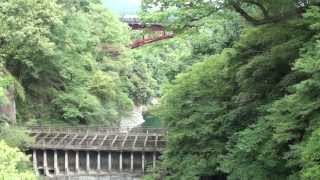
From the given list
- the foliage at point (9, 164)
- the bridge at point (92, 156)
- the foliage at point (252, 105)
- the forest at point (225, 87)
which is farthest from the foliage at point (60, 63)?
the foliage at point (9, 164)

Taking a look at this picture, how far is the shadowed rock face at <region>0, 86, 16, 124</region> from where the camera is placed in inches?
1228

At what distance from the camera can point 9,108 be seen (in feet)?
106

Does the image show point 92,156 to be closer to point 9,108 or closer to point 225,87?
point 9,108

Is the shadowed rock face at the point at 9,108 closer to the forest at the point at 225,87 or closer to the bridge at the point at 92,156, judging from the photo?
the forest at the point at 225,87

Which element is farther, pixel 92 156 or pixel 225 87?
pixel 92 156

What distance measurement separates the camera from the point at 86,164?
1180 inches

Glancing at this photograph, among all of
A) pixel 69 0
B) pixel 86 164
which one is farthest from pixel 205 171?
pixel 69 0

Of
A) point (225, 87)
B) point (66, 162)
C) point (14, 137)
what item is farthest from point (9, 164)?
point (66, 162)

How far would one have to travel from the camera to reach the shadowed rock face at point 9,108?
31.2 meters

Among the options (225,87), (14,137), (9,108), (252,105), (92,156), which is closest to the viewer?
(252,105)

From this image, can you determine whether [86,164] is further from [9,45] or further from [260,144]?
[260,144]

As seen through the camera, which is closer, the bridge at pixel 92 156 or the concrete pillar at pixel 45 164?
the bridge at pixel 92 156

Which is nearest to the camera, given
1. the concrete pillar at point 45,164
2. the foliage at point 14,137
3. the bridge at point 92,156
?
the foliage at point 14,137

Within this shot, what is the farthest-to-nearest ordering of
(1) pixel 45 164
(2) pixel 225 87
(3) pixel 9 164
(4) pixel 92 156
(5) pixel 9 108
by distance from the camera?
(5) pixel 9 108 → (4) pixel 92 156 → (1) pixel 45 164 → (2) pixel 225 87 → (3) pixel 9 164
